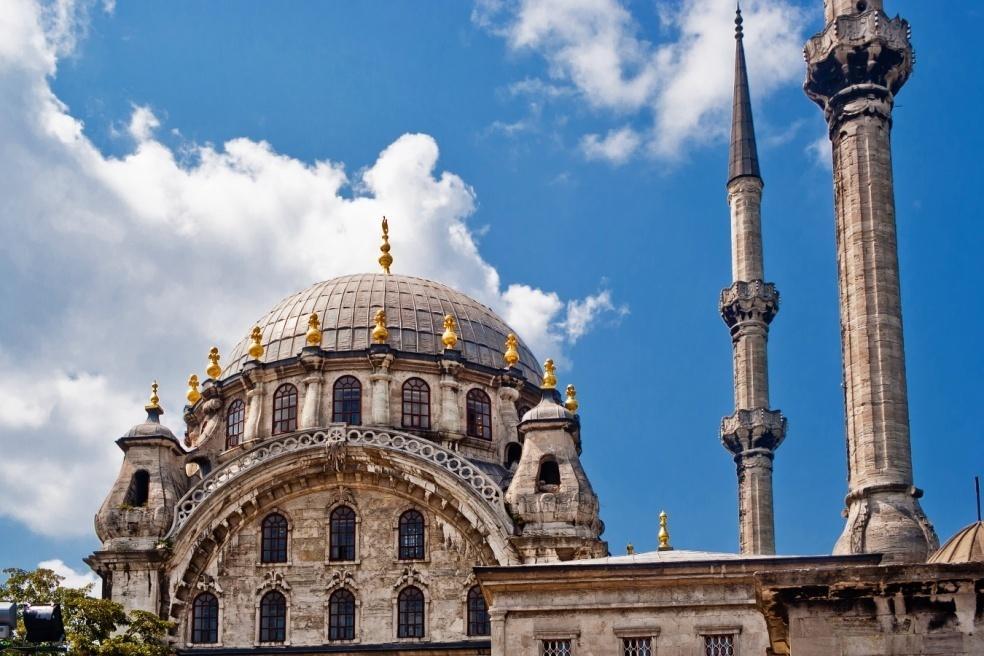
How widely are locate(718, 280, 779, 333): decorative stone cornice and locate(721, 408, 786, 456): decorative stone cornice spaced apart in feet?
9.81

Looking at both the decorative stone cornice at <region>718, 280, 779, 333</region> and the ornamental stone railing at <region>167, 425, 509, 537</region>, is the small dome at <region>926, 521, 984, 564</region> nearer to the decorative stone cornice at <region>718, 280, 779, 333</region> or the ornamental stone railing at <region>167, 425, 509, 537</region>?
the ornamental stone railing at <region>167, 425, 509, 537</region>

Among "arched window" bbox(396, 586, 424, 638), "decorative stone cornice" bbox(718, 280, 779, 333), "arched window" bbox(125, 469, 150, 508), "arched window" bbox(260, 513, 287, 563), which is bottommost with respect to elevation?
"arched window" bbox(396, 586, 424, 638)

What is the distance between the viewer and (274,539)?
47.1 meters

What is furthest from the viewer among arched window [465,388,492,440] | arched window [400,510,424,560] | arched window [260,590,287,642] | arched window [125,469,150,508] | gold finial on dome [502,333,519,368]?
gold finial on dome [502,333,519,368]

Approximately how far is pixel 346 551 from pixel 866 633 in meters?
29.3

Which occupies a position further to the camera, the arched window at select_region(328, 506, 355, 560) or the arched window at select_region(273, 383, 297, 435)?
the arched window at select_region(273, 383, 297, 435)

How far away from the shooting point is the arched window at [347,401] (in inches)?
1966

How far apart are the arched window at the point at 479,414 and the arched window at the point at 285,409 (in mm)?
5229

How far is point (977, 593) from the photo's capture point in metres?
18.8

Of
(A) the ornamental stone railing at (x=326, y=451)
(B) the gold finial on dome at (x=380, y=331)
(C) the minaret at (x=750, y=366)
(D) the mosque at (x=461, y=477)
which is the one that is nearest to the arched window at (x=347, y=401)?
(D) the mosque at (x=461, y=477)

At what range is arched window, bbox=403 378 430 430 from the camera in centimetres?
5019

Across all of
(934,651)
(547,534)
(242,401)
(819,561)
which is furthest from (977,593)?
(242,401)

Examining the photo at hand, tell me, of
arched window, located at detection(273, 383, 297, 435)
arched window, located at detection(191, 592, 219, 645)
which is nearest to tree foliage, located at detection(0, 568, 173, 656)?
arched window, located at detection(191, 592, 219, 645)

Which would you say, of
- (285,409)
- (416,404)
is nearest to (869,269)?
(416,404)
